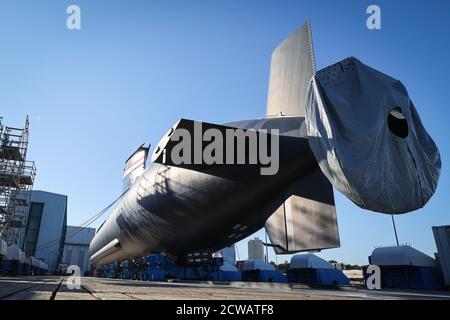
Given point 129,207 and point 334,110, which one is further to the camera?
point 129,207

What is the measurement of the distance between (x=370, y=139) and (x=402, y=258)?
16791mm

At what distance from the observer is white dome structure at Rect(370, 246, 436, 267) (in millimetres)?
20141

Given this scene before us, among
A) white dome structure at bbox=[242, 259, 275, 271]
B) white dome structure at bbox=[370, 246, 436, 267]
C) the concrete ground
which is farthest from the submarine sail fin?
white dome structure at bbox=[242, 259, 275, 271]

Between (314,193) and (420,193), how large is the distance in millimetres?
4780

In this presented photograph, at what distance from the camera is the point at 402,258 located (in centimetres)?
2044

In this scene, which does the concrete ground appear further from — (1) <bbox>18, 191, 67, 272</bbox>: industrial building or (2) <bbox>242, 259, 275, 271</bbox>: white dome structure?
(1) <bbox>18, 191, 67, 272</bbox>: industrial building

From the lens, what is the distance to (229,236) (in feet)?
53.1

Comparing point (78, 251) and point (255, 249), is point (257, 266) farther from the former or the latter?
point (255, 249)

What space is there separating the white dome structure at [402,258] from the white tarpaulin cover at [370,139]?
14480 millimetres

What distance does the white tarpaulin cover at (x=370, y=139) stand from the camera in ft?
24.4

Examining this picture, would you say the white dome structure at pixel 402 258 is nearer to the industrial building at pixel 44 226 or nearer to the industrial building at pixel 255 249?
the industrial building at pixel 44 226

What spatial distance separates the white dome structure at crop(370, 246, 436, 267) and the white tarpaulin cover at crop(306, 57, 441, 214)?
1448 centimetres
